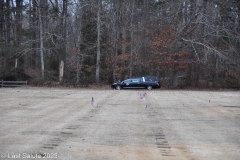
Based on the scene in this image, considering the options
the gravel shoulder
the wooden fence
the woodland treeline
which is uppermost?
the woodland treeline

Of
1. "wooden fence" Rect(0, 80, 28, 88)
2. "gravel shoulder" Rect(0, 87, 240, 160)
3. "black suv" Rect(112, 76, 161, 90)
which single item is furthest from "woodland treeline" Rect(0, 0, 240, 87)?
"gravel shoulder" Rect(0, 87, 240, 160)

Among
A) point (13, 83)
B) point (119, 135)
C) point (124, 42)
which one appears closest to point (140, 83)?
point (124, 42)

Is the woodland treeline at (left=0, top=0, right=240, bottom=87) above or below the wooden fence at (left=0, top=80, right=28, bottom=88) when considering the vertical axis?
above

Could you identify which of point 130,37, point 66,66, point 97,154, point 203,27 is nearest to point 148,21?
point 130,37

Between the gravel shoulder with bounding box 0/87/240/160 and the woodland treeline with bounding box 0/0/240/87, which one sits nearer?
the gravel shoulder with bounding box 0/87/240/160

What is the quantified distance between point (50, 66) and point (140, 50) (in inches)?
464

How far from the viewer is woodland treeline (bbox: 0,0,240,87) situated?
33281 millimetres

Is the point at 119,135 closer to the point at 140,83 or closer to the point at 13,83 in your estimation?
the point at 140,83

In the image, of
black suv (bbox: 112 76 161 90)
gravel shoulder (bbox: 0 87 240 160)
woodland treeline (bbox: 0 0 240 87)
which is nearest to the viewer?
gravel shoulder (bbox: 0 87 240 160)

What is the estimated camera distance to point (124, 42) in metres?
38.2

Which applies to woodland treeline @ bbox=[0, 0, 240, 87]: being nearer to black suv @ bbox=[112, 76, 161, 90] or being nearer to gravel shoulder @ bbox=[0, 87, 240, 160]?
black suv @ bbox=[112, 76, 161, 90]

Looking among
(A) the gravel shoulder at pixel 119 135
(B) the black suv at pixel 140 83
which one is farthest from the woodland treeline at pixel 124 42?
(A) the gravel shoulder at pixel 119 135

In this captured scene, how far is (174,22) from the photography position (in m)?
35.4

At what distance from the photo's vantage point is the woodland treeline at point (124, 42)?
109 feet
